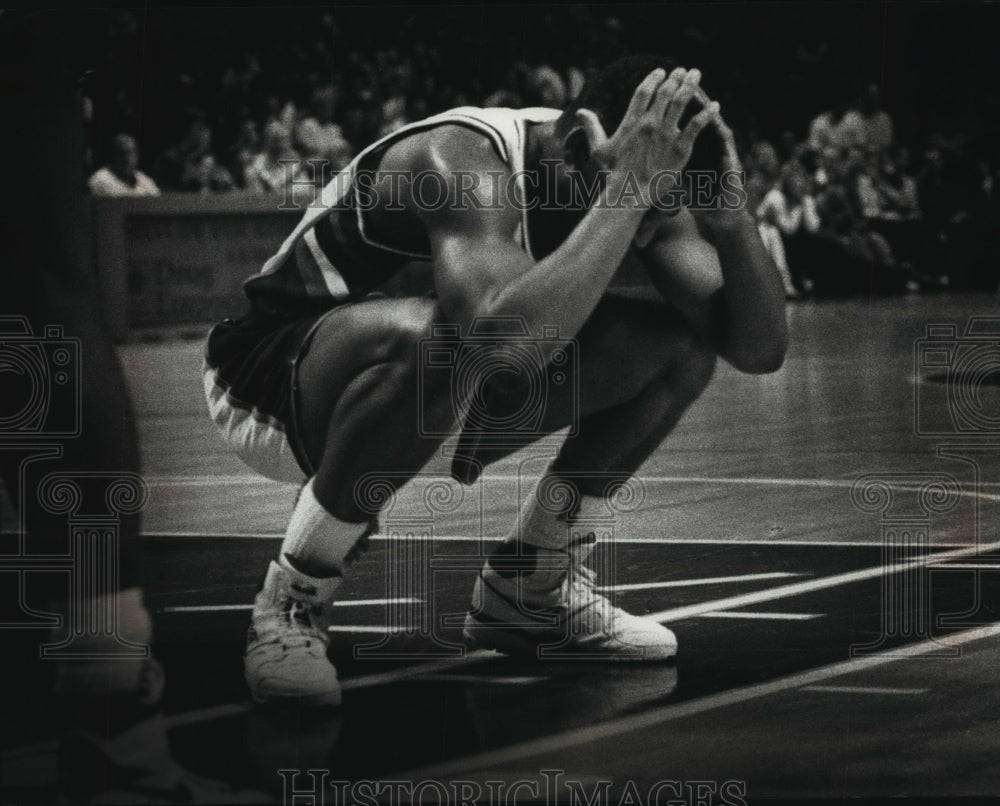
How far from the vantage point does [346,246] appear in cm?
313

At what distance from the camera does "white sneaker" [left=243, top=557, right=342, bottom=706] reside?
2850 mm

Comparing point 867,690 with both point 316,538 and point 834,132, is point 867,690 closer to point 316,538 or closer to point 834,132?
point 316,538

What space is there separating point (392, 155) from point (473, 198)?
0.77 feet

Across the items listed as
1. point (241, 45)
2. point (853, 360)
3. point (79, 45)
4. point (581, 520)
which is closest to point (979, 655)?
point (581, 520)

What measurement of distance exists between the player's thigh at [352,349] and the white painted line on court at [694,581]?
0.94 meters

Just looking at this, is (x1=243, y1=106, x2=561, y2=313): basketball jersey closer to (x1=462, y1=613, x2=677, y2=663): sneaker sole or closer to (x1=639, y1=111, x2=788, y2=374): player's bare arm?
(x1=639, y1=111, x2=788, y2=374): player's bare arm

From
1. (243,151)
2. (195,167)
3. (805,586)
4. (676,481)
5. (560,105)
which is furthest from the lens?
(243,151)

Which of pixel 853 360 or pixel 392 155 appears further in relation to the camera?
pixel 853 360

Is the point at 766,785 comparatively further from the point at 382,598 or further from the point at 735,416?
the point at 735,416

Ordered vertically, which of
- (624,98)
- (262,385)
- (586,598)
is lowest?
(586,598)

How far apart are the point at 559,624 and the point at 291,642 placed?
0.59 metres

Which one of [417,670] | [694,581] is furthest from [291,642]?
[694,581]

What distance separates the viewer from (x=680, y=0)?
4.67 metres

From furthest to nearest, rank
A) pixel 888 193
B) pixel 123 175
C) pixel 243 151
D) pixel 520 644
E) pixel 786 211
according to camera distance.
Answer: pixel 786 211, pixel 888 193, pixel 243 151, pixel 123 175, pixel 520 644
